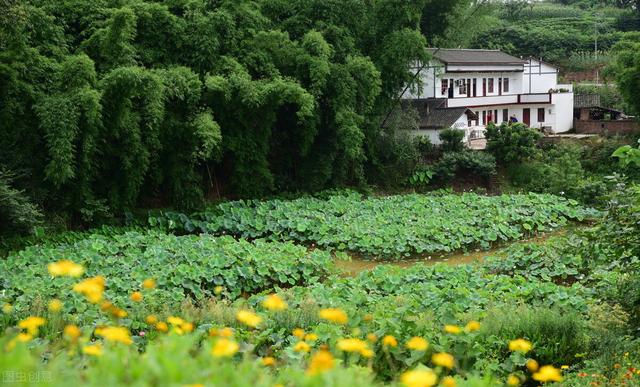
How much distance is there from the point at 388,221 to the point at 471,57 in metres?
16.7

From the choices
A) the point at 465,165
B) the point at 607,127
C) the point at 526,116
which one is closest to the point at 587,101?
the point at 526,116

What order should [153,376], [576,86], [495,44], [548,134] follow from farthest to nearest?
1. [495,44]
2. [576,86]
3. [548,134]
4. [153,376]

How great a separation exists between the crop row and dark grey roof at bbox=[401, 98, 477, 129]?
7.08 meters

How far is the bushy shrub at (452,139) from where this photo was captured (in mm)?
25531

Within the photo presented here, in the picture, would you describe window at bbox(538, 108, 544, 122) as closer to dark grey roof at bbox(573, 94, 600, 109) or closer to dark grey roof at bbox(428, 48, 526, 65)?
dark grey roof at bbox(573, 94, 600, 109)

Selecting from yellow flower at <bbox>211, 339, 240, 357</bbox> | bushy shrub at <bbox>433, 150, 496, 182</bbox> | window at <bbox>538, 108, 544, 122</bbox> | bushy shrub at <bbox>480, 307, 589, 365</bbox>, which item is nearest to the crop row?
bushy shrub at <bbox>433, 150, 496, 182</bbox>

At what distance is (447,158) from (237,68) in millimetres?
9000

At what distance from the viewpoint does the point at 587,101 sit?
33.7 m

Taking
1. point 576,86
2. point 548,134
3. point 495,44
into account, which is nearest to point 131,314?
point 548,134

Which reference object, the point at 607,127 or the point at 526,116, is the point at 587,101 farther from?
the point at 607,127

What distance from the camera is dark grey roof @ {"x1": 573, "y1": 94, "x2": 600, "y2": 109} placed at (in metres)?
33.6

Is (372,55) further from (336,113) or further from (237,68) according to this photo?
(237,68)

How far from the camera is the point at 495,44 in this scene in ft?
151

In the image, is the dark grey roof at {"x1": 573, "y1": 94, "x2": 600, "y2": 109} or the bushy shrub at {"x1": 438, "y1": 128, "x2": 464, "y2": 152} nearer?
the bushy shrub at {"x1": 438, "y1": 128, "x2": 464, "y2": 152}
